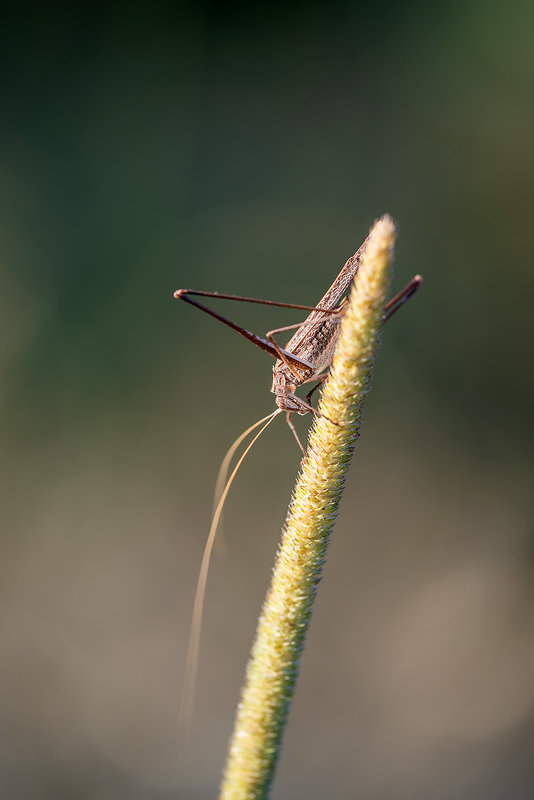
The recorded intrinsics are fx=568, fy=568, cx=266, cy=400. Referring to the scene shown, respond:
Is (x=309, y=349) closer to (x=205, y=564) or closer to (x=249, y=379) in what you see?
(x=205, y=564)

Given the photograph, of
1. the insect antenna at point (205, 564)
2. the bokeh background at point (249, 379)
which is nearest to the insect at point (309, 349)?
the insect antenna at point (205, 564)

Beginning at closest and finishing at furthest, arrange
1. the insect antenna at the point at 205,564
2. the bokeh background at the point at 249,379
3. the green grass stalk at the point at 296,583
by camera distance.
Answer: the green grass stalk at the point at 296,583
the insect antenna at the point at 205,564
the bokeh background at the point at 249,379

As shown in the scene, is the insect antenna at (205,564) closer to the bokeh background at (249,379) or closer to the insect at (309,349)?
the insect at (309,349)

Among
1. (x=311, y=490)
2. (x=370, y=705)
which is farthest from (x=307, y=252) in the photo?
(x=311, y=490)

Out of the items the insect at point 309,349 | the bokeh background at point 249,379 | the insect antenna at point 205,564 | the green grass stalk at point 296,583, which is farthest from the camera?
the bokeh background at point 249,379

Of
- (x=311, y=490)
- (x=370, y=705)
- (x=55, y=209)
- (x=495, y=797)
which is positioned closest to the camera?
(x=311, y=490)

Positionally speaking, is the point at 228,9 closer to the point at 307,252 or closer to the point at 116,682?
the point at 307,252
